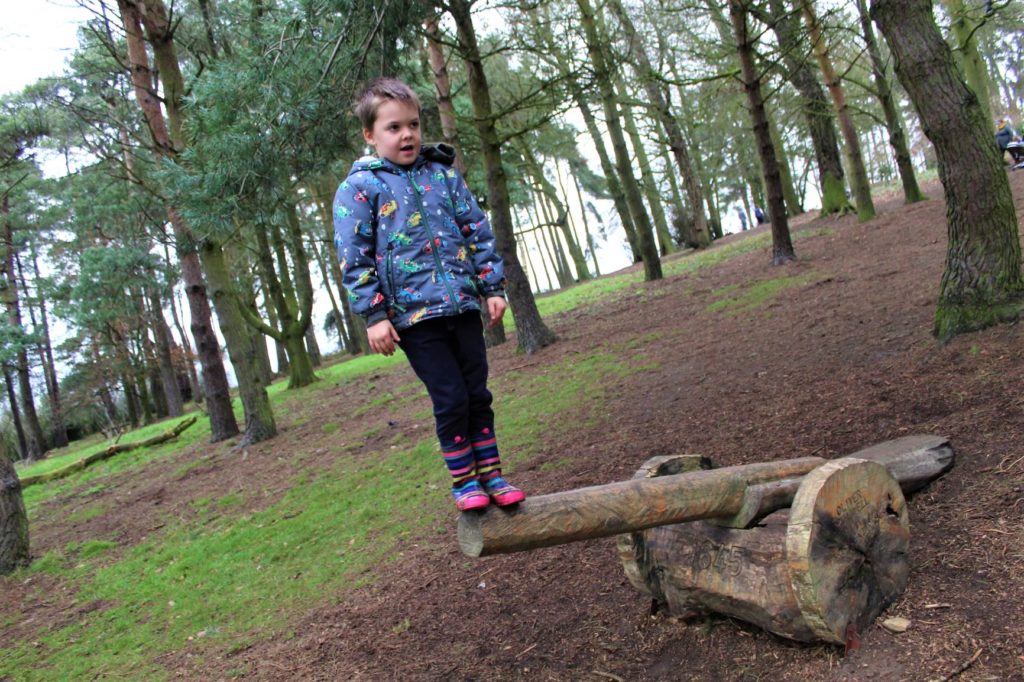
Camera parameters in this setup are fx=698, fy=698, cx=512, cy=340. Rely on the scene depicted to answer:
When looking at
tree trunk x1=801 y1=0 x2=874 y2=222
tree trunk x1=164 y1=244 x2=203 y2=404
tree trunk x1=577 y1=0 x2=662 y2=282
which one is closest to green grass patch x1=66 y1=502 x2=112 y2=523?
tree trunk x1=577 y1=0 x2=662 y2=282

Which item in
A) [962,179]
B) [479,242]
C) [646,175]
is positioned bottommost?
[962,179]

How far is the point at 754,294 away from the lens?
10.8m

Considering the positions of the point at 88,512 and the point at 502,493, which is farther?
the point at 88,512

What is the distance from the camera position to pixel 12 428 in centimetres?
3347

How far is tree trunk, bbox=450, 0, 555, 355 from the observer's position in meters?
10.5

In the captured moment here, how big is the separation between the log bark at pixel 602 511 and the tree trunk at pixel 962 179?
3.33 m

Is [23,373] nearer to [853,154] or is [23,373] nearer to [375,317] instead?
[853,154]

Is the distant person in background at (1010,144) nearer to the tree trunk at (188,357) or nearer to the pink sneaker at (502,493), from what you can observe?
the pink sneaker at (502,493)

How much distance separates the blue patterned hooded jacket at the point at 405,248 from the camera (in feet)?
9.09

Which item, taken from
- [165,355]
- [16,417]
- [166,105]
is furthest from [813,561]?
[16,417]

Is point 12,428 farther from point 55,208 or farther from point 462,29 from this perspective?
point 462,29

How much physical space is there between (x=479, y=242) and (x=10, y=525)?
7376mm

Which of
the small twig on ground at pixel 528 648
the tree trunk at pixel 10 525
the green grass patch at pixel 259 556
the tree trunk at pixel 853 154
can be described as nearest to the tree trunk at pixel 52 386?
the tree trunk at pixel 10 525

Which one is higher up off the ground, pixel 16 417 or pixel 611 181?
pixel 611 181
